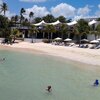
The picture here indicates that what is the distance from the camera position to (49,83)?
97.4ft

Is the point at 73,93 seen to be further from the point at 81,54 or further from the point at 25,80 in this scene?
the point at 81,54

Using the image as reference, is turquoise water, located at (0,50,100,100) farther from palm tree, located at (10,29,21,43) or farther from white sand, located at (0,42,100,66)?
palm tree, located at (10,29,21,43)

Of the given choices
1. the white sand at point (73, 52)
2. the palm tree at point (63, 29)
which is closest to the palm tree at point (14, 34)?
the white sand at point (73, 52)

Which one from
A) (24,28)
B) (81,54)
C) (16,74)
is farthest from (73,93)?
(24,28)

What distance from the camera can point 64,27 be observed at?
79062 millimetres

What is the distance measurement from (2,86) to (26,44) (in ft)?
147

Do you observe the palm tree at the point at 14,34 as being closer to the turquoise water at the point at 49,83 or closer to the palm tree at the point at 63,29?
the palm tree at the point at 63,29

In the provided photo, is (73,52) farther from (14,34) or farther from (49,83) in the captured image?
(49,83)

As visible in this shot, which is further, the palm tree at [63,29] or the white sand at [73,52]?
the palm tree at [63,29]

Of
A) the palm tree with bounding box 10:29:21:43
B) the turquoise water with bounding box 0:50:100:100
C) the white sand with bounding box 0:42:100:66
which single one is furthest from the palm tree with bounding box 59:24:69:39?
the turquoise water with bounding box 0:50:100:100

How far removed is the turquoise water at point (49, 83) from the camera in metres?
24.5

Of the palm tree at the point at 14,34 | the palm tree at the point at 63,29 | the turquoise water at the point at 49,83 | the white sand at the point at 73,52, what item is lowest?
the turquoise water at the point at 49,83

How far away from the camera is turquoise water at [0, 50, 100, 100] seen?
24.5 metres

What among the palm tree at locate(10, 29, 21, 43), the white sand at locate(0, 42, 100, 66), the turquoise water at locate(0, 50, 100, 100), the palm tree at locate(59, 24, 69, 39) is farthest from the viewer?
the palm tree at locate(59, 24, 69, 39)
